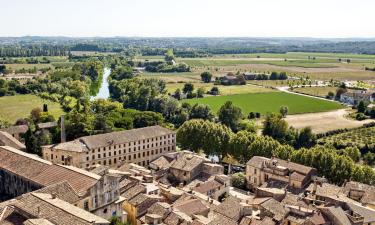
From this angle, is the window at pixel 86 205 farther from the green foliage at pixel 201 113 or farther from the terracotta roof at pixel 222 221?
the green foliage at pixel 201 113

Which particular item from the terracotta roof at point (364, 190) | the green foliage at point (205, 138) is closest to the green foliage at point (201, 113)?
the green foliage at point (205, 138)

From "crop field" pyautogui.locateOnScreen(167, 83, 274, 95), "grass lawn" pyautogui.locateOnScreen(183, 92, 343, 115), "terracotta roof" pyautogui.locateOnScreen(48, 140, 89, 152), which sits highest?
"terracotta roof" pyautogui.locateOnScreen(48, 140, 89, 152)

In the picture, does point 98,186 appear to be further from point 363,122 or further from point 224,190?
point 363,122

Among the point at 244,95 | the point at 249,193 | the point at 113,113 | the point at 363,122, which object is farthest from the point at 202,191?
the point at 244,95

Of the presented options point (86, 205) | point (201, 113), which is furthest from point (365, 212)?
point (201, 113)

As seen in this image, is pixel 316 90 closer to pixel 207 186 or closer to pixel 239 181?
pixel 239 181

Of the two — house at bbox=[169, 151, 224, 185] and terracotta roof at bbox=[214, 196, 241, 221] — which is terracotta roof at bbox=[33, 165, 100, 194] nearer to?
terracotta roof at bbox=[214, 196, 241, 221]

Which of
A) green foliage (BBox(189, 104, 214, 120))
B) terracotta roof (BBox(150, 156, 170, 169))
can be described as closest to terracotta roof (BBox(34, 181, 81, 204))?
terracotta roof (BBox(150, 156, 170, 169))
